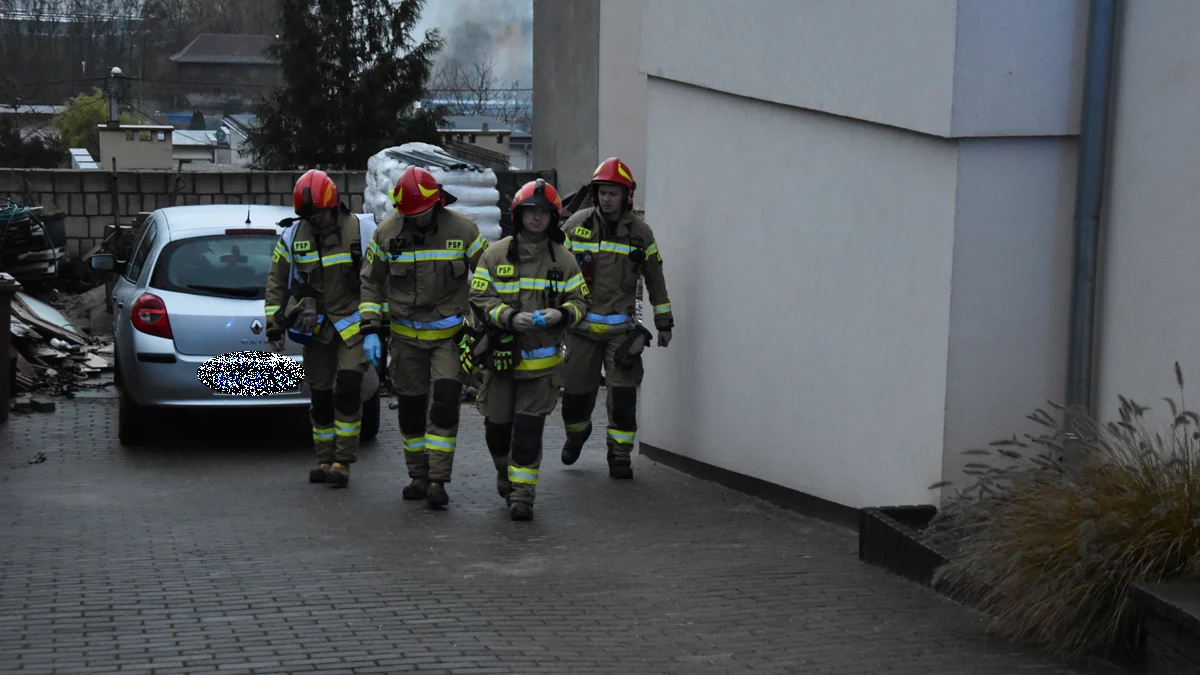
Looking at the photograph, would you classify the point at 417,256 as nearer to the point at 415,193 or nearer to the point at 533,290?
the point at 415,193

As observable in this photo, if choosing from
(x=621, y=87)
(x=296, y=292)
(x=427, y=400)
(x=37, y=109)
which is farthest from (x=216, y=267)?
(x=37, y=109)

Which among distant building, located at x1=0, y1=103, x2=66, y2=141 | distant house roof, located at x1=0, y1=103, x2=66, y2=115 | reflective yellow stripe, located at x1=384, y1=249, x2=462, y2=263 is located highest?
distant house roof, located at x1=0, y1=103, x2=66, y2=115

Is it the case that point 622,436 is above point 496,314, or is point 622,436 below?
below

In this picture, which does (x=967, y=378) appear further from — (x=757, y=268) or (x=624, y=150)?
(x=624, y=150)

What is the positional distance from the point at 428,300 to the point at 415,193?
0.63m

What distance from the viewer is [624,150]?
28.8 m

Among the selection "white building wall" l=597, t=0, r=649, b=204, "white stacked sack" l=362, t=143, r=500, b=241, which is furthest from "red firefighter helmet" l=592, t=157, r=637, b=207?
"white building wall" l=597, t=0, r=649, b=204

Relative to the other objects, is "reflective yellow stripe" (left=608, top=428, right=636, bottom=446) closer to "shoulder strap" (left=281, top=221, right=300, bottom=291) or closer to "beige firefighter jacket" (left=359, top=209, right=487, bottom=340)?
"beige firefighter jacket" (left=359, top=209, right=487, bottom=340)

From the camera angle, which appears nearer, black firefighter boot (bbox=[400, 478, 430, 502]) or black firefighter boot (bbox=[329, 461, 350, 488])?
black firefighter boot (bbox=[400, 478, 430, 502])

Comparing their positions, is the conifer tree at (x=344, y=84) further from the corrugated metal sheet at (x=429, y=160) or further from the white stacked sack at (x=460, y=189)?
the white stacked sack at (x=460, y=189)

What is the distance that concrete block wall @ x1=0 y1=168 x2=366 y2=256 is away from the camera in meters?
20.2

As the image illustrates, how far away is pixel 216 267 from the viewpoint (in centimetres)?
1065

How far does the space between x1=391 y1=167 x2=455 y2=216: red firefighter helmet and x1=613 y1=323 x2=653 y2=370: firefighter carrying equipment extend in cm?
156

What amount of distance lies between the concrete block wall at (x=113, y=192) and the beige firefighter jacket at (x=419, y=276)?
41.9 ft
